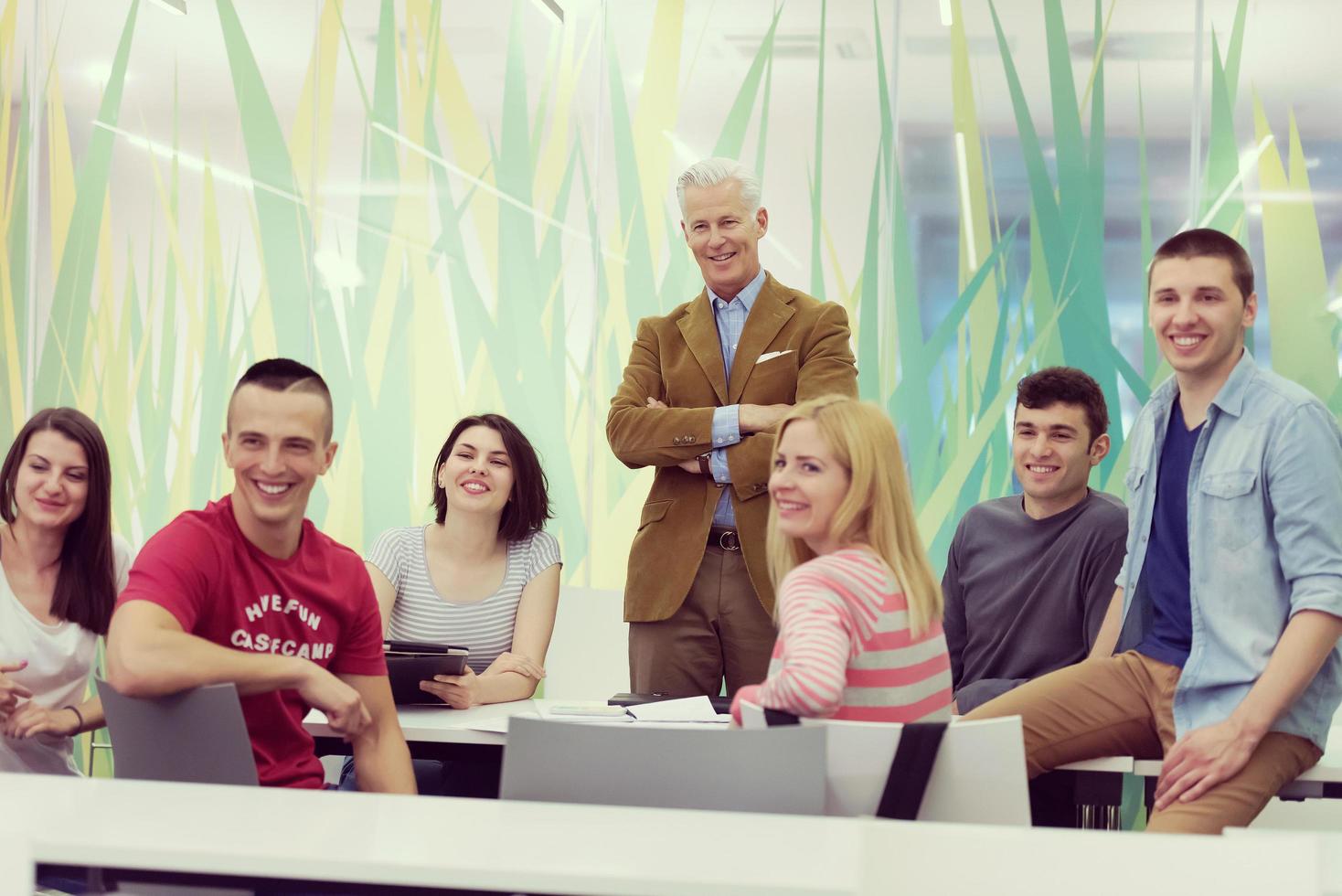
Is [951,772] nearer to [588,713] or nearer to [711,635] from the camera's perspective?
[588,713]

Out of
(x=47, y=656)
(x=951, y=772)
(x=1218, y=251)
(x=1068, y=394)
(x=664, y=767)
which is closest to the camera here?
(x=664, y=767)

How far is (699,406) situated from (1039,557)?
874 millimetres

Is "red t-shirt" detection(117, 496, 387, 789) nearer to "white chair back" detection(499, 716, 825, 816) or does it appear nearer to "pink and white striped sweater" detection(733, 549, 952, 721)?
"pink and white striped sweater" detection(733, 549, 952, 721)

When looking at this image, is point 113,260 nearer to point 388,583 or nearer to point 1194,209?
point 388,583

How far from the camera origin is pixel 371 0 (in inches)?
192

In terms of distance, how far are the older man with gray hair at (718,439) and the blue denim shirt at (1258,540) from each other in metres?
0.86

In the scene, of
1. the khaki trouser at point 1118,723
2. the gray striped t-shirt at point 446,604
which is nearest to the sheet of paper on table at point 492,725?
the gray striped t-shirt at point 446,604

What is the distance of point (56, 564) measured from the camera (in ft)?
8.93

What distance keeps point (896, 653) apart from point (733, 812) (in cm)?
69

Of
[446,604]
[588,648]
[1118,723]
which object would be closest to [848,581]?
[1118,723]

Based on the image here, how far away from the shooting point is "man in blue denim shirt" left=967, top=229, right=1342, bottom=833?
2.25 metres

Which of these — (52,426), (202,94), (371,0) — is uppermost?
Answer: (371,0)

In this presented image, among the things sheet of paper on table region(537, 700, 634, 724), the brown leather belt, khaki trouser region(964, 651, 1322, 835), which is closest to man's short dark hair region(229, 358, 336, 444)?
sheet of paper on table region(537, 700, 634, 724)

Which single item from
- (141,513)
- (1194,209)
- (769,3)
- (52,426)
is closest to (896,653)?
(52,426)
